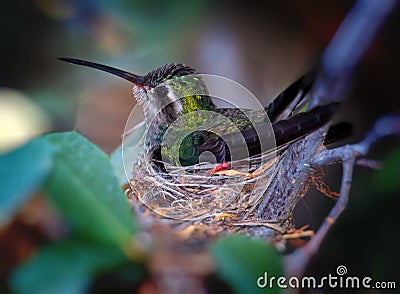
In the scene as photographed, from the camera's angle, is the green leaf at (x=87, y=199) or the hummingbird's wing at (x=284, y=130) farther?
the hummingbird's wing at (x=284, y=130)

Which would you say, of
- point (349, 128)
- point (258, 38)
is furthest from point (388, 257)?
point (258, 38)

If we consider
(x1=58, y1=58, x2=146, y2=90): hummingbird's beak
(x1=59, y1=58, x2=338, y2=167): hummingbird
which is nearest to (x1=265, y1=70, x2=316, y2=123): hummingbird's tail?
(x1=59, y1=58, x2=338, y2=167): hummingbird

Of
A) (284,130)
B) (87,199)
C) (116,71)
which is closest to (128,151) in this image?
(116,71)

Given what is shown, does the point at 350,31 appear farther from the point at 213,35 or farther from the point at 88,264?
the point at 88,264

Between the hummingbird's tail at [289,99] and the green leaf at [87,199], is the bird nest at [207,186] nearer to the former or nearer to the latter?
the hummingbird's tail at [289,99]

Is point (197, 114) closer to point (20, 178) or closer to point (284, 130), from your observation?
point (284, 130)

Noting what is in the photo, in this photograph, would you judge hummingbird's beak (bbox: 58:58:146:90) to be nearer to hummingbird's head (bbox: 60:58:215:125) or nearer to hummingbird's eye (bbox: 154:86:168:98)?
hummingbird's head (bbox: 60:58:215:125)

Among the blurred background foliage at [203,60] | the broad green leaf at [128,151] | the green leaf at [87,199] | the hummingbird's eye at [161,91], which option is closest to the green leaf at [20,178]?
the green leaf at [87,199]
